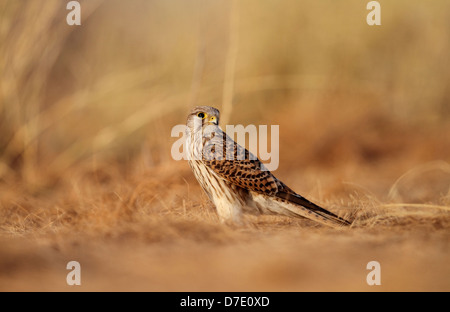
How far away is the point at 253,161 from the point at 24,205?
5.64 ft

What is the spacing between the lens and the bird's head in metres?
3.50

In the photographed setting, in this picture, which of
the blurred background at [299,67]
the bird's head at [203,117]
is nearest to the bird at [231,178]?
the bird's head at [203,117]

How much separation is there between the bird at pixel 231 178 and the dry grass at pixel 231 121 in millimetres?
118

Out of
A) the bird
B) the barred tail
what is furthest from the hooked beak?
the barred tail

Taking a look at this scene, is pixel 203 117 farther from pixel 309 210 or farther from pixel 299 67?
pixel 299 67

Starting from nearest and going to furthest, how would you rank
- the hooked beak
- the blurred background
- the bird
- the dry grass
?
the dry grass, the bird, the hooked beak, the blurred background

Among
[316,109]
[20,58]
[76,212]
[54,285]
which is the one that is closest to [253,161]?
[76,212]

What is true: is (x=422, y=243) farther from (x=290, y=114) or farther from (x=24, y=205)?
(x=290, y=114)

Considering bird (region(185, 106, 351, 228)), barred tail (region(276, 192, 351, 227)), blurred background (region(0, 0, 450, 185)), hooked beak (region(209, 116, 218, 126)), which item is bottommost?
barred tail (region(276, 192, 351, 227))

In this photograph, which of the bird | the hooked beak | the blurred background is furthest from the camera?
the blurred background

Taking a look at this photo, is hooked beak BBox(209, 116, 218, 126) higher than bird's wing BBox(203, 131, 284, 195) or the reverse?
higher

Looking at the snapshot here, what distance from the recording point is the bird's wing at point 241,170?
129 inches

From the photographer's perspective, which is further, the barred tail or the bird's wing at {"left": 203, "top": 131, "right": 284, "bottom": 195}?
the bird's wing at {"left": 203, "top": 131, "right": 284, "bottom": 195}

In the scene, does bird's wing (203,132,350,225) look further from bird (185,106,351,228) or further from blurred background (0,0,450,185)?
blurred background (0,0,450,185)
